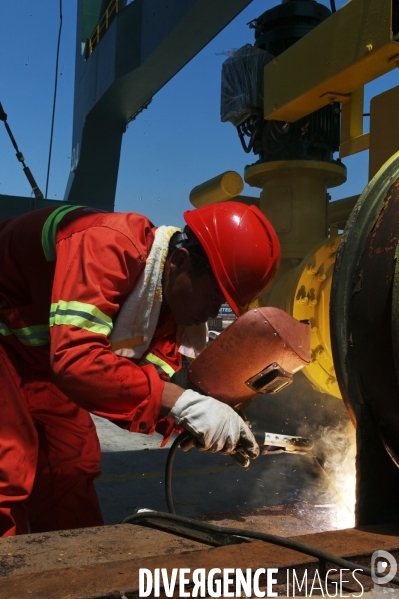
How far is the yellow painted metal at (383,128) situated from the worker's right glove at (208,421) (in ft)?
4.61

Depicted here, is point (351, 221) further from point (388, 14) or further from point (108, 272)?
point (388, 14)

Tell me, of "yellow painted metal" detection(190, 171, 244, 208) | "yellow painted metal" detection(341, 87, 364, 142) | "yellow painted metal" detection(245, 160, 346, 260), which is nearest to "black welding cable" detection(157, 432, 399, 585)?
"yellow painted metal" detection(341, 87, 364, 142)

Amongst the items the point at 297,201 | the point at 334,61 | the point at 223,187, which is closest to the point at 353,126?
the point at 334,61

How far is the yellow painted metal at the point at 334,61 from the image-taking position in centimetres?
275

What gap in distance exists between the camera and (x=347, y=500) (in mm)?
2795

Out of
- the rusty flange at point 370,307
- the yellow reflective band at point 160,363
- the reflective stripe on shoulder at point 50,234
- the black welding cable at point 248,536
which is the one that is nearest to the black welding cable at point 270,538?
the black welding cable at point 248,536

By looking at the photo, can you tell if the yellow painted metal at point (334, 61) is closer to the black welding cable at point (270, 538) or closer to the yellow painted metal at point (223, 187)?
the yellow painted metal at point (223, 187)

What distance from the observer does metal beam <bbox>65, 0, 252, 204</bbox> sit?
228 inches

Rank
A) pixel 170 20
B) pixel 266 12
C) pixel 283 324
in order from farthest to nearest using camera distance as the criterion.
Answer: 1. pixel 170 20
2. pixel 266 12
3. pixel 283 324

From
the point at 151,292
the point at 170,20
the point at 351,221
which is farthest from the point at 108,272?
the point at 170,20

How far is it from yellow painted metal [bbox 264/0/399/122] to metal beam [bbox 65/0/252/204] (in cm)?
205

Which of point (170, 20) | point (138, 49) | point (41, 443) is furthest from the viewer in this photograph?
point (138, 49)

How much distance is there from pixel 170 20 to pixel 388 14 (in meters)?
3.75

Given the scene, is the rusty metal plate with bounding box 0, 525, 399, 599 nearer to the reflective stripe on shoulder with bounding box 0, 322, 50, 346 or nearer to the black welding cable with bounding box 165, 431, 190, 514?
the black welding cable with bounding box 165, 431, 190, 514
